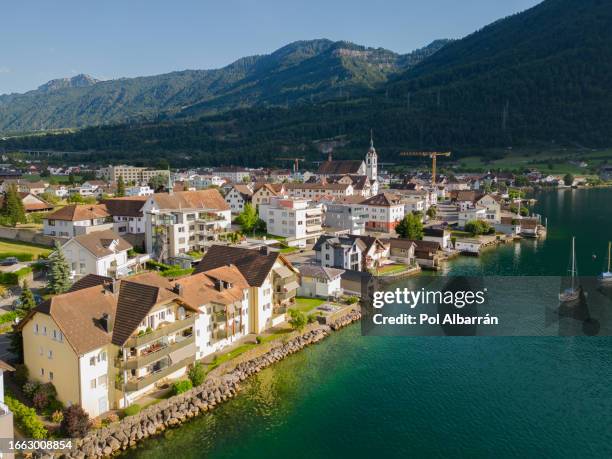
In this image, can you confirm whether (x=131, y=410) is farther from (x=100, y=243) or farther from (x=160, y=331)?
(x=100, y=243)

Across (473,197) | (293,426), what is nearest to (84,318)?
(293,426)

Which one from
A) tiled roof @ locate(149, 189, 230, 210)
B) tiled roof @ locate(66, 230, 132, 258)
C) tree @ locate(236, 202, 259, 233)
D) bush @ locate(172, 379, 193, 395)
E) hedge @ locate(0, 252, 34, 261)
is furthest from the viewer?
tree @ locate(236, 202, 259, 233)

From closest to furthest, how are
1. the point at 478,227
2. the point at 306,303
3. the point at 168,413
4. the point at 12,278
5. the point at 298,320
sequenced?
the point at 168,413, the point at 298,320, the point at 306,303, the point at 12,278, the point at 478,227

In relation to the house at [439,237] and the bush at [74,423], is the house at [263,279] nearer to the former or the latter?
the bush at [74,423]

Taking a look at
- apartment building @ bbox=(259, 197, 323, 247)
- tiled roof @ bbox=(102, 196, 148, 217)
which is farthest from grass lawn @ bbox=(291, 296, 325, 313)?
tiled roof @ bbox=(102, 196, 148, 217)

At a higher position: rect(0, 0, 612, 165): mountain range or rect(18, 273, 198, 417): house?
rect(0, 0, 612, 165): mountain range

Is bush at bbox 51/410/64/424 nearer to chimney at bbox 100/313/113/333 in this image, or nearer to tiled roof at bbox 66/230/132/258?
chimney at bbox 100/313/113/333

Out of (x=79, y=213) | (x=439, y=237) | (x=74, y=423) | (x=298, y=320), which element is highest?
(x=79, y=213)

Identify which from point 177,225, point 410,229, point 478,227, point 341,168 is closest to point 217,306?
point 177,225
